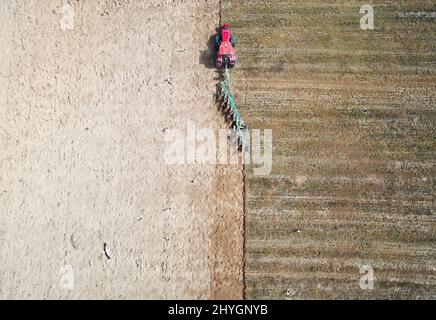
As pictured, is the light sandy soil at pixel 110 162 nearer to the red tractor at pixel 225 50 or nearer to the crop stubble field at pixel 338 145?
the red tractor at pixel 225 50

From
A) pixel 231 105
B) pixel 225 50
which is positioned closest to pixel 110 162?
pixel 231 105

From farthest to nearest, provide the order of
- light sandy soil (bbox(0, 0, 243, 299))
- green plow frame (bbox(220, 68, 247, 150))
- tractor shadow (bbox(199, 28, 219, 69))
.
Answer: tractor shadow (bbox(199, 28, 219, 69))
green plow frame (bbox(220, 68, 247, 150))
light sandy soil (bbox(0, 0, 243, 299))

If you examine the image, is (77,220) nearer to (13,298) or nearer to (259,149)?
(13,298)

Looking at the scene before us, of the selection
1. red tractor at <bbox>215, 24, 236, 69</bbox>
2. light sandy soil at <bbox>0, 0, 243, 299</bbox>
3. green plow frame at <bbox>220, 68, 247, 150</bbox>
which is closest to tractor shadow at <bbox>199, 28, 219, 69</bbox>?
light sandy soil at <bbox>0, 0, 243, 299</bbox>

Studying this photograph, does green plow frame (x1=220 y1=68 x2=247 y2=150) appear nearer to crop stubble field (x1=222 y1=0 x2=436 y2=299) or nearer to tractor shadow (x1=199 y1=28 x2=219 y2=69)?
crop stubble field (x1=222 y1=0 x2=436 y2=299)

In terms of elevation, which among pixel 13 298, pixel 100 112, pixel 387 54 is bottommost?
pixel 13 298

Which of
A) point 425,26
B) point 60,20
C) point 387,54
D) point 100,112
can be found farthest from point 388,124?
point 60,20
